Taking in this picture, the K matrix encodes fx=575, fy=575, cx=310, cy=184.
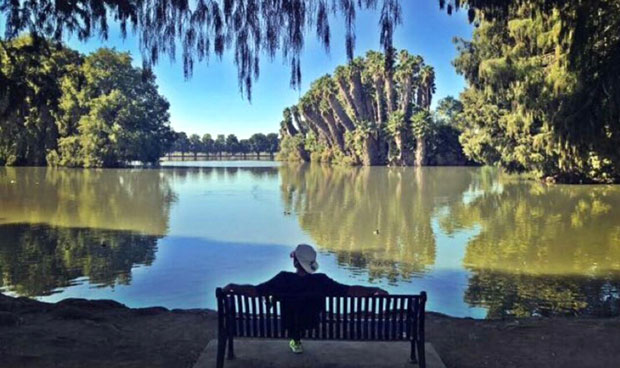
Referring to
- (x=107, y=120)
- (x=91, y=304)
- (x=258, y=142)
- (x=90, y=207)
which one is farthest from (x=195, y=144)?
(x=91, y=304)

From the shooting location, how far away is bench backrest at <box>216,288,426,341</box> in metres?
3.90

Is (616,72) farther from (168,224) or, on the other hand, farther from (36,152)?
(36,152)

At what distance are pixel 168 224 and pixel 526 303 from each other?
1234cm

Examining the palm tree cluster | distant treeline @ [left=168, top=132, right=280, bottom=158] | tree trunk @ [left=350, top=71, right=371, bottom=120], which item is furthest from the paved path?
distant treeline @ [left=168, top=132, right=280, bottom=158]

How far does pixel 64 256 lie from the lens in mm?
12289

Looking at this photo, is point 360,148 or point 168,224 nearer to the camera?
point 168,224

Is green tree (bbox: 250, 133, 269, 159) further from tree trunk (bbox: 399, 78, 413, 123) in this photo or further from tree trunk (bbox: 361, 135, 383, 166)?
tree trunk (bbox: 399, 78, 413, 123)

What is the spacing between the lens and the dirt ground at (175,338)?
4441mm

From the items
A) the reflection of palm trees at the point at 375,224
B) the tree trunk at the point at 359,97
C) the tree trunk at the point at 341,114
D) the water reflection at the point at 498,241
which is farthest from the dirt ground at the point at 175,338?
the tree trunk at the point at 341,114

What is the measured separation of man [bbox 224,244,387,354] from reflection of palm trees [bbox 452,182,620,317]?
4774mm

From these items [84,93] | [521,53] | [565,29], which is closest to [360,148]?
[84,93]

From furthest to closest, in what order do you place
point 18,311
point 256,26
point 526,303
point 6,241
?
point 6,241
point 526,303
point 18,311
point 256,26

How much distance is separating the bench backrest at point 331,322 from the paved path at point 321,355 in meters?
0.20

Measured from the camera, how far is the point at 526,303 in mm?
8492
